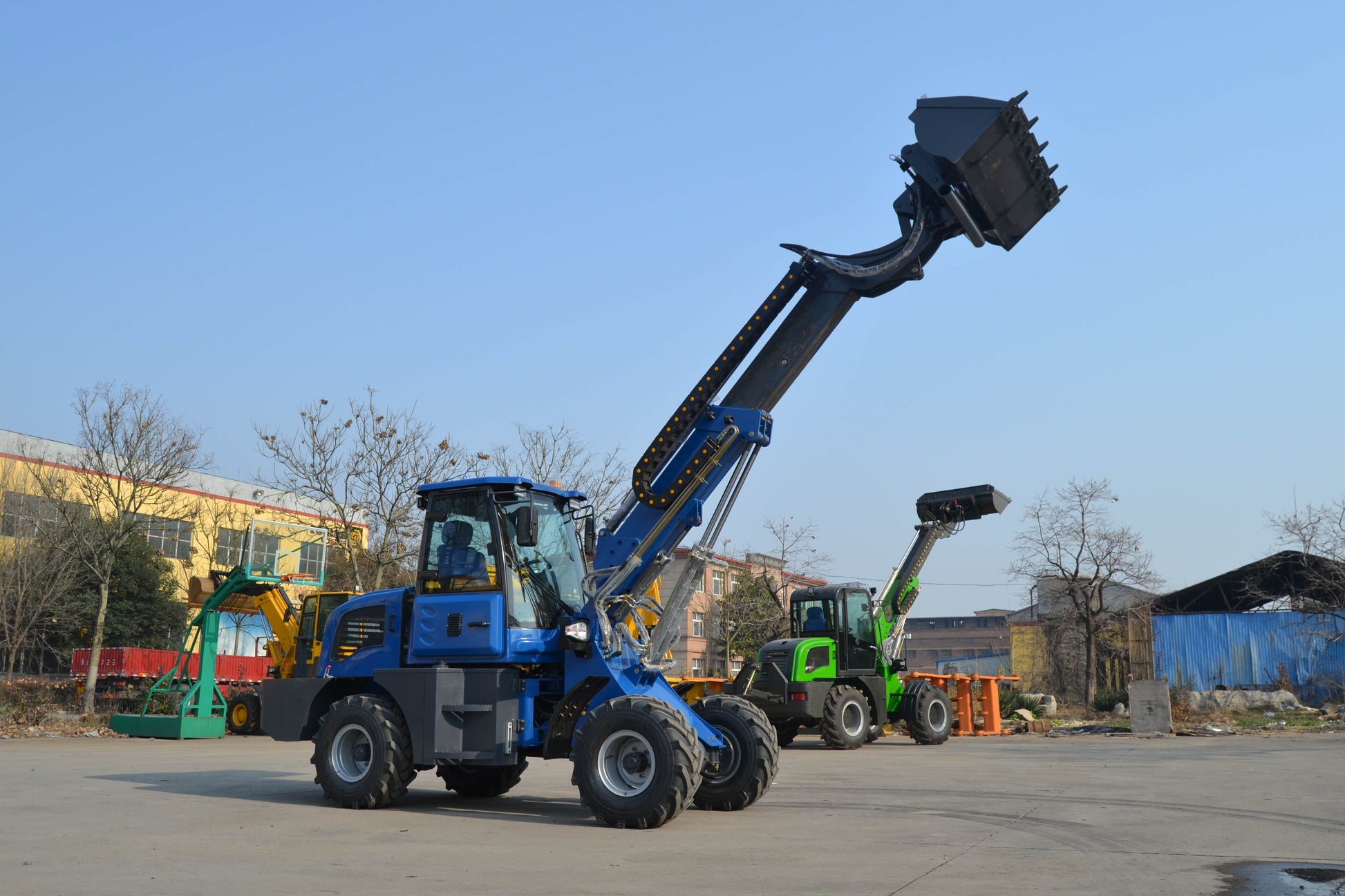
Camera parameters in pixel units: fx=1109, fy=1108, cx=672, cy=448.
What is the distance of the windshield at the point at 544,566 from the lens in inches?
414

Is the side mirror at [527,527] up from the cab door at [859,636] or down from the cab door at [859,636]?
up

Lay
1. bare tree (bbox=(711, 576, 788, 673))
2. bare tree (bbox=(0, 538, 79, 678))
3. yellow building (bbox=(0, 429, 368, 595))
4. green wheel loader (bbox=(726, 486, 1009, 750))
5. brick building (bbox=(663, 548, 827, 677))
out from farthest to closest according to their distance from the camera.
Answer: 1. brick building (bbox=(663, 548, 827, 677))
2. bare tree (bbox=(711, 576, 788, 673))
3. yellow building (bbox=(0, 429, 368, 595))
4. bare tree (bbox=(0, 538, 79, 678))
5. green wheel loader (bbox=(726, 486, 1009, 750))

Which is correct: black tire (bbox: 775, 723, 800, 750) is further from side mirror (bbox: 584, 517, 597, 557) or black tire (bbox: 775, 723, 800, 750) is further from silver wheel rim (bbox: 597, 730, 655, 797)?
silver wheel rim (bbox: 597, 730, 655, 797)

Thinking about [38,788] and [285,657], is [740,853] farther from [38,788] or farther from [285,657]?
[285,657]

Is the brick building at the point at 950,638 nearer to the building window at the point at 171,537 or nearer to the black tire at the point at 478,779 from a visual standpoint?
the building window at the point at 171,537

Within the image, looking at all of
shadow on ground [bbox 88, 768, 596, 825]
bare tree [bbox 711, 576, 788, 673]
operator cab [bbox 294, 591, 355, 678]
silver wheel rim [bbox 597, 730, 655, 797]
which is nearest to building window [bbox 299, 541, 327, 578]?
bare tree [bbox 711, 576, 788, 673]

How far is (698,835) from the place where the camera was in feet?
29.1

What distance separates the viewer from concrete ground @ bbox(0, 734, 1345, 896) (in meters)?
6.80

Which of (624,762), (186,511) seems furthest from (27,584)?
(624,762)

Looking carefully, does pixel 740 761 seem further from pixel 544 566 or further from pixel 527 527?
pixel 527 527

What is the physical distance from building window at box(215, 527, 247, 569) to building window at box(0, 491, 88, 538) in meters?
5.15

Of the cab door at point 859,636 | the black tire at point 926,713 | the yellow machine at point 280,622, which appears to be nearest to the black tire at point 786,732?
the cab door at point 859,636

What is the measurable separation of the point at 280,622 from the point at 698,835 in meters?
18.7

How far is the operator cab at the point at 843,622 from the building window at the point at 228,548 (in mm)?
22396
